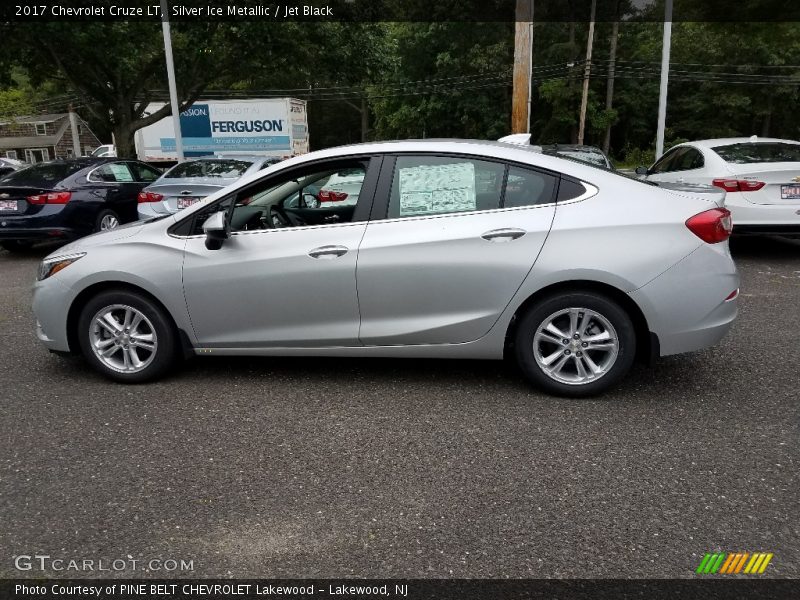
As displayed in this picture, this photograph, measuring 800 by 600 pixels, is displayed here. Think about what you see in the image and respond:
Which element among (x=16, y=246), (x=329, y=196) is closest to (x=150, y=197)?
(x=16, y=246)

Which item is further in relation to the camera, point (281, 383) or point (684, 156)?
point (684, 156)

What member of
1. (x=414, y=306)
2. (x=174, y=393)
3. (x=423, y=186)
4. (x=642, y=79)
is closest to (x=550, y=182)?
(x=423, y=186)

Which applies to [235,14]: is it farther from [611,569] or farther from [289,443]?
[611,569]

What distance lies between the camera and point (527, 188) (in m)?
4.05

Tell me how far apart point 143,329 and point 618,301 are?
10.4ft

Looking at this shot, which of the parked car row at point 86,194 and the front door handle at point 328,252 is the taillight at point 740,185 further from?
the parked car row at point 86,194

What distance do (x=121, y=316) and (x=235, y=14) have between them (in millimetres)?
15387

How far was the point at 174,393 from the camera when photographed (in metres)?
4.33

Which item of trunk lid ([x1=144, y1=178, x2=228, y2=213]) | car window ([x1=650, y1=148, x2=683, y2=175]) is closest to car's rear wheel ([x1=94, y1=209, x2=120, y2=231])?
trunk lid ([x1=144, y1=178, x2=228, y2=213])

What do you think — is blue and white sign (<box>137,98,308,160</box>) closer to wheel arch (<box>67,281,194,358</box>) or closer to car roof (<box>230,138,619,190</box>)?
wheel arch (<box>67,281,194,358</box>)

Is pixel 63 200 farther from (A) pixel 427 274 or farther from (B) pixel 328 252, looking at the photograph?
(A) pixel 427 274

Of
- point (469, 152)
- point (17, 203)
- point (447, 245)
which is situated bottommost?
point (17, 203)

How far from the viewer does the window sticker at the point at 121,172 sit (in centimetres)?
1073

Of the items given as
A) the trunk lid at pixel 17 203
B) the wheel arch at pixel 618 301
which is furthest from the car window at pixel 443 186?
the trunk lid at pixel 17 203
